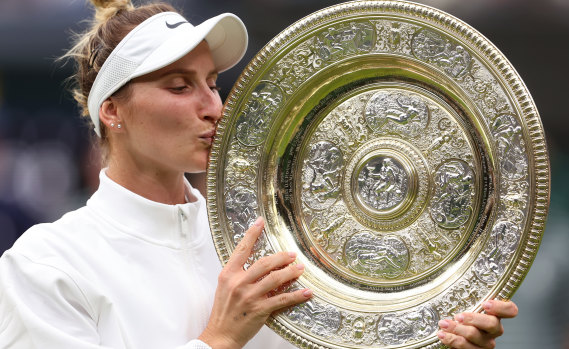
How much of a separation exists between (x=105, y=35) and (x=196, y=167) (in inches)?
16.3

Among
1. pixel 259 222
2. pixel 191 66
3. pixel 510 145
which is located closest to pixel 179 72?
pixel 191 66

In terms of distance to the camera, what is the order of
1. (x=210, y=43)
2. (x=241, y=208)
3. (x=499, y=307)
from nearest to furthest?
(x=499, y=307) < (x=241, y=208) < (x=210, y=43)

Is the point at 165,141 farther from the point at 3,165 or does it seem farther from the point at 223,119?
the point at 3,165

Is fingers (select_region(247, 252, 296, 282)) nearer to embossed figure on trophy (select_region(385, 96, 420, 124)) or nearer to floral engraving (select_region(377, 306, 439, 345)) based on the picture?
floral engraving (select_region(377, 306, 439, 345))

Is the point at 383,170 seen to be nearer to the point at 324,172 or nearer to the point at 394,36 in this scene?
the point at 324,172

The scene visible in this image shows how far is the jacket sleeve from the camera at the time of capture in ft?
4.53

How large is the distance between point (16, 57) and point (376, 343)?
3.22 meters

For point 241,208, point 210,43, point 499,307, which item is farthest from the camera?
point 210,43

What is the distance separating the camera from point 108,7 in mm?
1764

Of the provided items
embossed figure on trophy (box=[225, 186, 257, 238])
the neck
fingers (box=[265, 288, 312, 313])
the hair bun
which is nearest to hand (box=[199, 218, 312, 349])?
fingers (box=[265, 288, 312, 313])

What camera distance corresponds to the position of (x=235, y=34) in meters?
1.70

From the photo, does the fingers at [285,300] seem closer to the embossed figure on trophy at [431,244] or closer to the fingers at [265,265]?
the fingers at [265,265]

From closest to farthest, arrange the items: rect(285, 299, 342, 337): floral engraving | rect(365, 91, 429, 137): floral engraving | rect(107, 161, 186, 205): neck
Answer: rect(285, 299, 342, 337): floral engraving, rect(365, 91, 429, 137): floral engraving, rect(107, 161, 186, 205): neck

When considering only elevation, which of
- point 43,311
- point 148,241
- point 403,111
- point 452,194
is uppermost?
point 403,111
